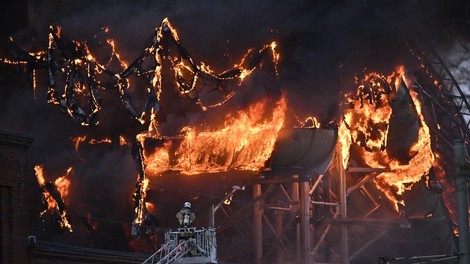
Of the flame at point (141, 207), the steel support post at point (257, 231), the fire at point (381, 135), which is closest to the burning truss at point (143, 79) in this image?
the flame at point (141, 207)

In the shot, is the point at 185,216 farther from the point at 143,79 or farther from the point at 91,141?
the point at 91,141

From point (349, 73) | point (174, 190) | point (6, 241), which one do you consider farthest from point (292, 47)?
point (6, 241)

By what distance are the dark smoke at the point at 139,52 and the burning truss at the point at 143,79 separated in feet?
1.53

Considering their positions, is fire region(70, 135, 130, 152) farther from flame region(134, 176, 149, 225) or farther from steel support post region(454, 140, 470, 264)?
steel support post region(454, 140, 470, 264)

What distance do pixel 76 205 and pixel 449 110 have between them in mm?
15348

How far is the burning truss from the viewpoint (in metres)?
38.1

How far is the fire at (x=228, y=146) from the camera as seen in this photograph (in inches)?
1547

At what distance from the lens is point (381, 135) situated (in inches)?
1649

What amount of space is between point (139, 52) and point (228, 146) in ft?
13.1

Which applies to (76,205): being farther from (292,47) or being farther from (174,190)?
(292,47)

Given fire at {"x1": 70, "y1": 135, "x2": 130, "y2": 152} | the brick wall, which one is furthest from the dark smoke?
the brick wall

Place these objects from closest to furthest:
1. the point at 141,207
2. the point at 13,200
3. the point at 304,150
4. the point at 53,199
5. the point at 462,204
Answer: the point at 462,204 < the point at 13,200 < the point at 53,199 < the point at 141,207 < the point at 304,150

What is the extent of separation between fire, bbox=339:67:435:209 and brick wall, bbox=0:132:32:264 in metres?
13.2

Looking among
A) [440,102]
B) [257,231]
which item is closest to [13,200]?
[257,231]
